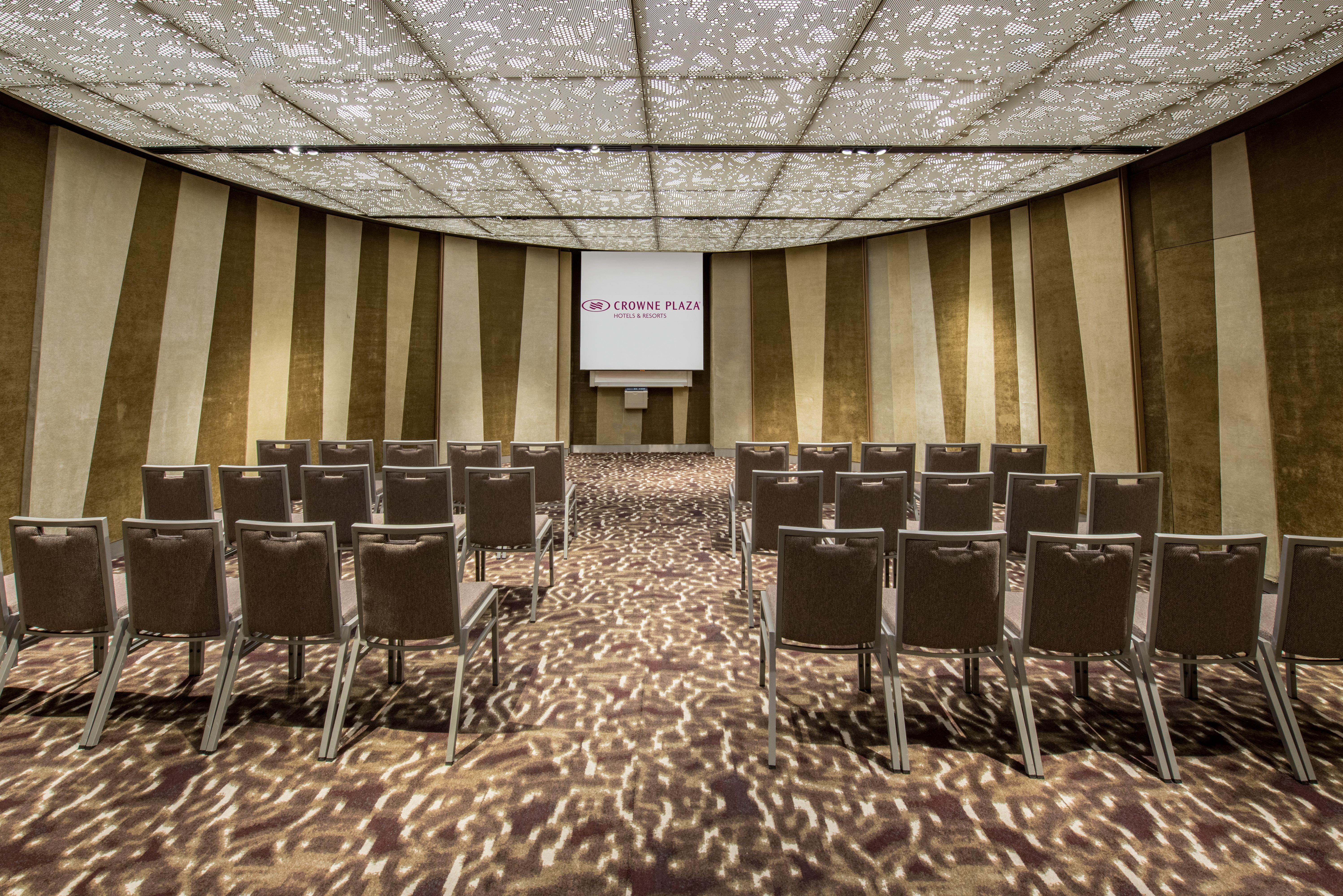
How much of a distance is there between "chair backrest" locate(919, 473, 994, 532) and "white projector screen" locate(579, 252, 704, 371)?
7.81m

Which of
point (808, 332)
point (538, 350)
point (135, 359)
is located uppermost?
point (808, 332)

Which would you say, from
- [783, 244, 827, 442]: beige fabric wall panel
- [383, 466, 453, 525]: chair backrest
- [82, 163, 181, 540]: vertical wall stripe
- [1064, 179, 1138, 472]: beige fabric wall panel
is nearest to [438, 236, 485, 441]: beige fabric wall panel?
[82, 163, 181, 540]: vertical wall stripe

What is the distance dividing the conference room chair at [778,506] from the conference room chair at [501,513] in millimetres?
1314

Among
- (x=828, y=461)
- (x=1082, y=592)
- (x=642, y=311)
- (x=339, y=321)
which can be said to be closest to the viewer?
(x=1082, y=592)

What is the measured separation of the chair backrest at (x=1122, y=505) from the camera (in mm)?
3430

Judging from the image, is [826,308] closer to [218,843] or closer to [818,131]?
[818,131]

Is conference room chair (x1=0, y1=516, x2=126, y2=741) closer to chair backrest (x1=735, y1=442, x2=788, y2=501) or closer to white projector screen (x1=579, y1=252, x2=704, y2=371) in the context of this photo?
chair backrest (x1=735, y1=442, x2=788, y2=501)

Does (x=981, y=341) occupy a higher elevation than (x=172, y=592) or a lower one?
higher

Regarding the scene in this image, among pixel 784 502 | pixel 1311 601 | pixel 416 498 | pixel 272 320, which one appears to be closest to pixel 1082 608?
pixel 1311 601

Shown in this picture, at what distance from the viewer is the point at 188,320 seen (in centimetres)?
591

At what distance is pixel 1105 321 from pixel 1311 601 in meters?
4.84

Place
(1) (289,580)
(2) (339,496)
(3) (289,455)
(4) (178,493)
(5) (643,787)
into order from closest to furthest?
(5) (643,787) < (1) (289,580) < (4) (178,493) < (2) (339,496) < (3) (289,455)

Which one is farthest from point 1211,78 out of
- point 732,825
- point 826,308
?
point 826,308

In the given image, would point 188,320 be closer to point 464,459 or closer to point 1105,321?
point 464,459
